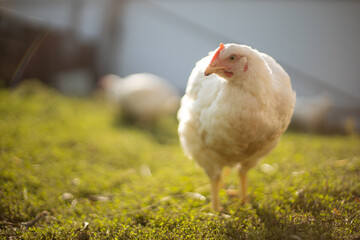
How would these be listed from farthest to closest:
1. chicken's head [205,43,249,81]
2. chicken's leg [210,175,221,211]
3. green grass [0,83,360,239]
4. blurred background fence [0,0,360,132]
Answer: blurred background fence [0,0,360,132] → chicken's leg [210,175,221,211] → green grass [0,83,360,239] → chicken's head [205,43,249,81]

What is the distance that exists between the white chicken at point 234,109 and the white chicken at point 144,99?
2929 millimetres

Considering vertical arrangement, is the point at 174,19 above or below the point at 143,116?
above

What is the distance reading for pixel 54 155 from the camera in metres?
3.32

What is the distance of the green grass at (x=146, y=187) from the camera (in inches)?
74.3

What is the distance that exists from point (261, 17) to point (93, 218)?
16.4 feet

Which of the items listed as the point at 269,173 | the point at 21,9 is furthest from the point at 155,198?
the point at 21,9

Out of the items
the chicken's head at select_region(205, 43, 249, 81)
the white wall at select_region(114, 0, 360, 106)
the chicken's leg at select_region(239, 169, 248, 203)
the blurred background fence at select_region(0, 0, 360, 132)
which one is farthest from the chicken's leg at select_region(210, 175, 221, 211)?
the white wall at select_region(114, 0, 360, 106)

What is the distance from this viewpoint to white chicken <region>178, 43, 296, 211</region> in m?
1.74

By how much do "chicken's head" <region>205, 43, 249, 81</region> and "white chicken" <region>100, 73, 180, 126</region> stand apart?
11.5ft

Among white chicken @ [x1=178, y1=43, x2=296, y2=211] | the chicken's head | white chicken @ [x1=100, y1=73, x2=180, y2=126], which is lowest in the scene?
white chicken @ [x1=100, y1=73, x2=180, y2=126]

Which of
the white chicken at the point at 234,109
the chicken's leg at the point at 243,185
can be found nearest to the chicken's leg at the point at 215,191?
the white chicken at the point at 234,109

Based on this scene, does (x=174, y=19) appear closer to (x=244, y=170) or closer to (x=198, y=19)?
(x=198, y=19)

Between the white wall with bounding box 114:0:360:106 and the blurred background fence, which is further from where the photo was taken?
the blurred background fence

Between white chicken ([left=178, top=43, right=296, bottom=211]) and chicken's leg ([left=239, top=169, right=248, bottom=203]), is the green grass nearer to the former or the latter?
chicken's leg ([left=239, top=169, right=248, bottom=203])
